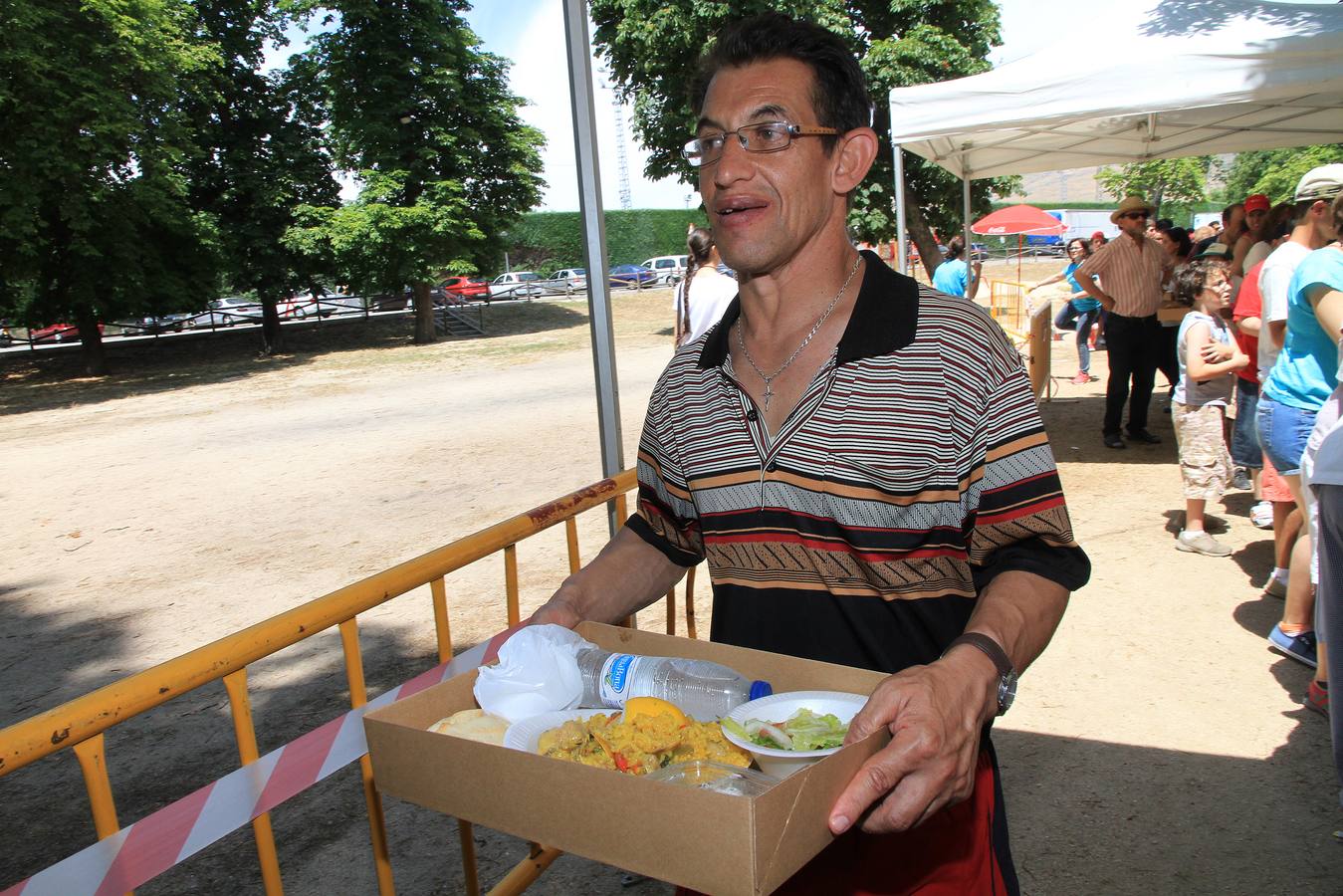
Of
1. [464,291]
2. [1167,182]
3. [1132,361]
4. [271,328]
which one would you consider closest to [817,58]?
[1132,361]

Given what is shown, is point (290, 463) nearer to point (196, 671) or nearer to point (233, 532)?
point (233, 532)

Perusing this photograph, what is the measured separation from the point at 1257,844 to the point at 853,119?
111 inches

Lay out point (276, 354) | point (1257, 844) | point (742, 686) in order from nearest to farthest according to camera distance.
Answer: point (742, 686), point (1257, 844), point (276, 354)

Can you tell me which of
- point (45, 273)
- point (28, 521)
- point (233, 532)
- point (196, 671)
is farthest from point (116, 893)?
point (45, 273)

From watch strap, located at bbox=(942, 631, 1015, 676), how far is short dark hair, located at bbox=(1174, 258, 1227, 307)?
5531 mm

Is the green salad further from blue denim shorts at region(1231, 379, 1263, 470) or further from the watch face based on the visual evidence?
blue denim shorts at region(1231, 379, 1263, 470)

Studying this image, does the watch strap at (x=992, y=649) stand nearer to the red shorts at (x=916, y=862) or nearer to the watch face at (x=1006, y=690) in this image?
the watch face at (x=1006, y=690)

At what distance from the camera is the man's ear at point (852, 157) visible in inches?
68.2

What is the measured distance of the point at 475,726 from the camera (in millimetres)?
1428

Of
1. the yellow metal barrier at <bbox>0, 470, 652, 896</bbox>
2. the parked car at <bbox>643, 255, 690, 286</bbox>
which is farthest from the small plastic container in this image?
the parked car at <bbox>643, 255, 690, 286</bbox>

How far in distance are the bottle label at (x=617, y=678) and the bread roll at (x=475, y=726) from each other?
0.18 m

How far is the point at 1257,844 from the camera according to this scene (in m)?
3.11

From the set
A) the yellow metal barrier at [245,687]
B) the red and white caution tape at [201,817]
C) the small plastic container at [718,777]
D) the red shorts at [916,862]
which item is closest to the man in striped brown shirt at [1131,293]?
the yellow metal barrier at [245,687]

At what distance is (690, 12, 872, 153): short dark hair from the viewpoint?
1.69 meters
